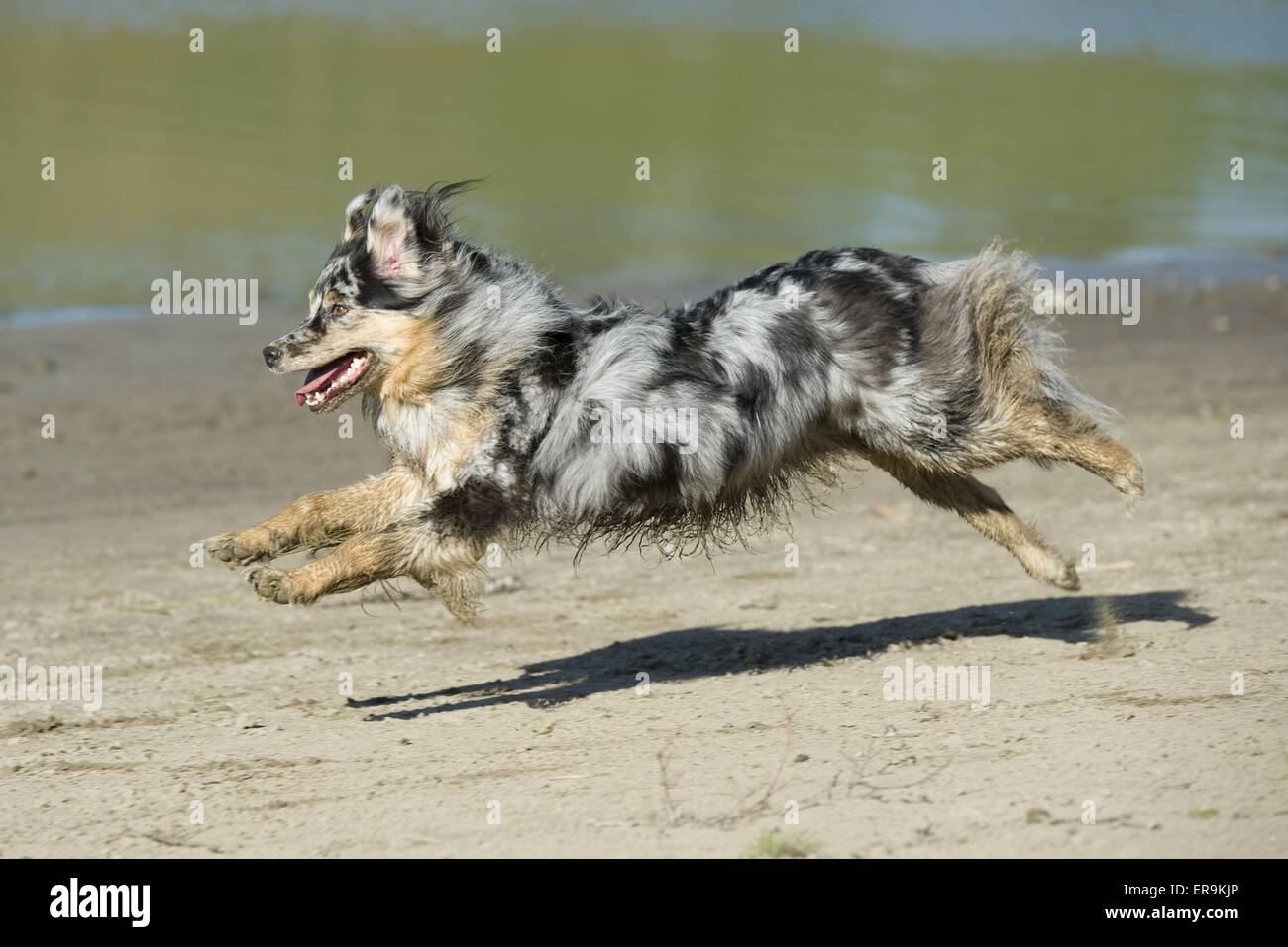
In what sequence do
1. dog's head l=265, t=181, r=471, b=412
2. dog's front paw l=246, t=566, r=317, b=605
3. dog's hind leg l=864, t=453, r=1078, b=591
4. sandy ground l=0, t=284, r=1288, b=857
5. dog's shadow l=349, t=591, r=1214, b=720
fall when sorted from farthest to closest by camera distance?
dog's hind leg l=864, t=453, r=1078, b=591 < dog's shadow l=349, t=591, r=1214, b=720 < dog's head l=265, t=181, r=471, b=412 < dog's front paw l=246, t=566, r=317, b=605 < sandy ground l=0, t=284, r=1288, b=857

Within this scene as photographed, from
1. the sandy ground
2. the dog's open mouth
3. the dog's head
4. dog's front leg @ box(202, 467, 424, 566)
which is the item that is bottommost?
the sandy ground

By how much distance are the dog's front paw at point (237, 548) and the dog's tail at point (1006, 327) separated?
309cm

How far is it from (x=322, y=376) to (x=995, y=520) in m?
3.32

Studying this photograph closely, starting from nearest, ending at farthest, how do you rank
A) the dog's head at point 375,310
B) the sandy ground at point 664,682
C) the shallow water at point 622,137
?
the sandy ground at point 664,682 → the dog's head at point 375,310 → the shallow water at point 622,137

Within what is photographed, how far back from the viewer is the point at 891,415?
7473mm

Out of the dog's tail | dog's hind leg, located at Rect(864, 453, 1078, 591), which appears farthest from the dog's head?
dog's hind leg, located at Rect(864, 453, 1078, 591)

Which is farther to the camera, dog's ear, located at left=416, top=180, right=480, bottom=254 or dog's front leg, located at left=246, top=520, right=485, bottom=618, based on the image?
dog's ear, located at left=416, top=180, right=480, bottom=254

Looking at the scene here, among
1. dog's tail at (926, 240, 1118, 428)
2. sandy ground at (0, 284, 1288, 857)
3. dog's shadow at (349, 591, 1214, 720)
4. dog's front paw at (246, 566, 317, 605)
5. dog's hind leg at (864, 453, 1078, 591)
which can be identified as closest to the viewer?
sandy ground at (0, 284, 1288, 857)

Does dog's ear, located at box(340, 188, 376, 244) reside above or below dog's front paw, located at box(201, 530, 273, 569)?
above

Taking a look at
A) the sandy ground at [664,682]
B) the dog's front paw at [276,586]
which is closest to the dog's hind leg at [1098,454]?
the sandy ground at [664,682]

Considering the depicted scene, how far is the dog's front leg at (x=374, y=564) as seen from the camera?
22.0ft

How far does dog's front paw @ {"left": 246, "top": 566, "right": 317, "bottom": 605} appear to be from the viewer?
6652mm

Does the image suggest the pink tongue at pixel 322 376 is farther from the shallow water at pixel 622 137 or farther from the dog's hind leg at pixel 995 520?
the shallow water at pixel 622 137

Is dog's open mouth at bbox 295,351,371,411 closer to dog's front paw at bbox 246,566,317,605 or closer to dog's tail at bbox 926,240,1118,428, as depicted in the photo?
dog's front paw at bbox 246,566,317,605
